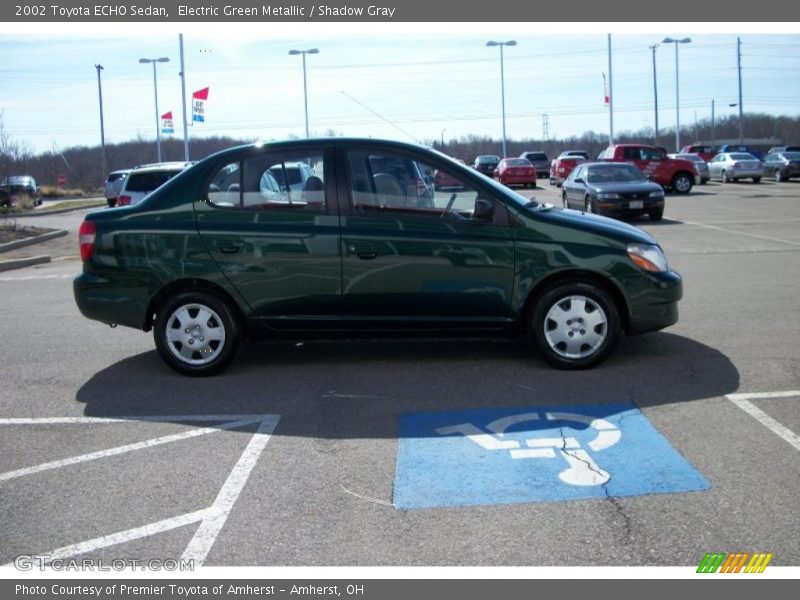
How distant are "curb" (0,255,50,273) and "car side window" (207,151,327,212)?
10.7 metres

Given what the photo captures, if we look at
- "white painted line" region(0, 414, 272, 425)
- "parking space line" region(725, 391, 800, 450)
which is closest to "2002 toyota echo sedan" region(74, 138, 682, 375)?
"white painted line" region(0, 414, 272, 425)

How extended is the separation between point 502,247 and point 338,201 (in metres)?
1.31

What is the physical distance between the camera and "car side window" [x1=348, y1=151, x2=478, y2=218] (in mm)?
6926

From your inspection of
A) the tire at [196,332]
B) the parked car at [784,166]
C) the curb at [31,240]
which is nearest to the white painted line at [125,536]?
the tire at [196,332]

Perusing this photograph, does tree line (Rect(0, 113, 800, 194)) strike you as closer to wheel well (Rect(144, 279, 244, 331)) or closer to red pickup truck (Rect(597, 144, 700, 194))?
red pickup truck (Rect(597, 144, 700, 194))

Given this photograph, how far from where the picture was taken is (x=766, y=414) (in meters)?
5.76

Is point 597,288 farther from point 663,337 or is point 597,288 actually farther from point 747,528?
point 747,528

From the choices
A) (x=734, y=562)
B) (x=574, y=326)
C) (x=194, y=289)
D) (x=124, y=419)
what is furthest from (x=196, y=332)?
(x=734, y=562)

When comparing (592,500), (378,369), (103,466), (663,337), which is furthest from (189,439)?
(663,337)

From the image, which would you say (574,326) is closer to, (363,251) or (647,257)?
(647,257)

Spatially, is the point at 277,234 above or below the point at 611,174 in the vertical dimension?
below

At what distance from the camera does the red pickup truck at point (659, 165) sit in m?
32.8

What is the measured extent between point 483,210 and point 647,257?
133 cm

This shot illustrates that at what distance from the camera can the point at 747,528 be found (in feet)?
13.4
